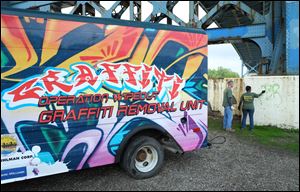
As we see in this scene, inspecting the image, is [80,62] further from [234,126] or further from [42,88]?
[234,126]

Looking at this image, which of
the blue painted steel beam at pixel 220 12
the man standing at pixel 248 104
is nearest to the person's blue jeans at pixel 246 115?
the man standing at pixel 248 104

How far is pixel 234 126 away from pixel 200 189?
6264 mm

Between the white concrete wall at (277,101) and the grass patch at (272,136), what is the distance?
300 millimetres

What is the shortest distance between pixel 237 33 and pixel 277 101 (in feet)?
12.7

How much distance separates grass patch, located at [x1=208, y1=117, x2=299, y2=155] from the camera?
8.55m

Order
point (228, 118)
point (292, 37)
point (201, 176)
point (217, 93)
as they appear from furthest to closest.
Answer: point (217, 93) → point (292, 37) → point (228, 118) → point (201, 176)

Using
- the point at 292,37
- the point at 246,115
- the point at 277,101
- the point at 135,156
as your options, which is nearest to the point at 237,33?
the point at 292,37

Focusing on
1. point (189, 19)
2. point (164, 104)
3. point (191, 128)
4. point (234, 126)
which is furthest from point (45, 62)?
point (189, 19)

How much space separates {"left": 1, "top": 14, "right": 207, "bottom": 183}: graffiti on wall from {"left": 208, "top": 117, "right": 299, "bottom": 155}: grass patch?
3290 mm

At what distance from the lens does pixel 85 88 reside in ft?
17.1

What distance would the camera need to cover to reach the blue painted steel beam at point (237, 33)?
13114mm

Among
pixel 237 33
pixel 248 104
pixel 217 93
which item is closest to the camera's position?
pixel 248 104

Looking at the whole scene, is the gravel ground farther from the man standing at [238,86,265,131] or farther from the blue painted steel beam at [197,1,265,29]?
the blue painted steel beam at [197,1,265,29]

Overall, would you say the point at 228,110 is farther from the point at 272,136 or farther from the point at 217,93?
the point at 217,93
